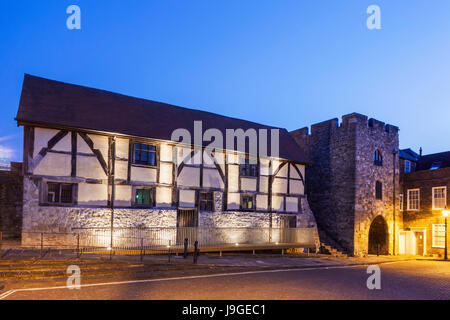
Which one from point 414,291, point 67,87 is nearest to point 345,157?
point 414,291

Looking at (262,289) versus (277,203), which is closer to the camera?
(262,289)

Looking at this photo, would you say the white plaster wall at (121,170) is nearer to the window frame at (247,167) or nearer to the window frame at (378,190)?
the window frame at (247,167)

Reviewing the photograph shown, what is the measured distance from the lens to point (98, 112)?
59.5ft

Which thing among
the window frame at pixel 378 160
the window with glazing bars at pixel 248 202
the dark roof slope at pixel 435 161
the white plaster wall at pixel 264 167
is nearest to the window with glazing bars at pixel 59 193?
the window with glazing bars at pixel 248 202

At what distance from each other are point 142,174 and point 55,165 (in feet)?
13.6

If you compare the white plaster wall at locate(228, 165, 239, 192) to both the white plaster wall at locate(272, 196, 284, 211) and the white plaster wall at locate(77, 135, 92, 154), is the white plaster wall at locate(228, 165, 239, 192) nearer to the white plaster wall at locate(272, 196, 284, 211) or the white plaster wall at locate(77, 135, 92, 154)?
the white plaster wall at locate(272, 196, 284, 211)

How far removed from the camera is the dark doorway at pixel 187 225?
18719 millimetres

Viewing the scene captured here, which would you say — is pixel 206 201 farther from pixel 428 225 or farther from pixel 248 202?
pixel 428 225

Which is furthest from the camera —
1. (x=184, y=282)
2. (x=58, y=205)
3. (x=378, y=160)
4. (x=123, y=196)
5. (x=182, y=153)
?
(x=378, y=160)

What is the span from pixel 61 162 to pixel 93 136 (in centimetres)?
190

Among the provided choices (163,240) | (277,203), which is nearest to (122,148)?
(163,240)

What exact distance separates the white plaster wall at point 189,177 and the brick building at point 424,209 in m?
17.8

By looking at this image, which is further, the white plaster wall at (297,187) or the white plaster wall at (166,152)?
the white plaster wall at (297,187)
